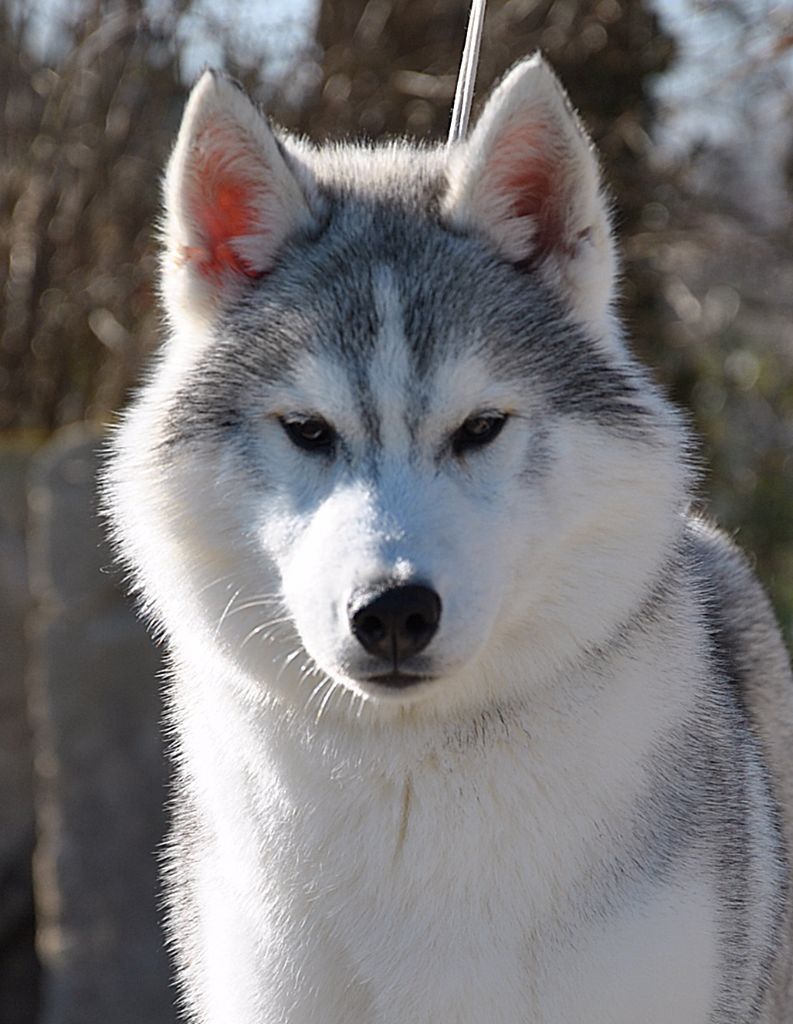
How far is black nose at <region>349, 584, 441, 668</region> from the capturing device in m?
2.18

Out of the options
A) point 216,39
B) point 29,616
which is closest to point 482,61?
point 216,39

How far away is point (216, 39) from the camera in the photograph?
20.0 ft

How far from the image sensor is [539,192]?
2652mm

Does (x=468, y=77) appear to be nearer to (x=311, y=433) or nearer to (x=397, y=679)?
(x=311, y=433)

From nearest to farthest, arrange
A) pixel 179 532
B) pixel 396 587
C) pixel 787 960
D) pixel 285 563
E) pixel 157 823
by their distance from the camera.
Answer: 1. pixel 396 587
2. pixel 285 563
3. pixel 179 532
4. pixel 787 960
5. pixel 157 823

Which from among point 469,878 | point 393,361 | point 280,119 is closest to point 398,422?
point 393,361

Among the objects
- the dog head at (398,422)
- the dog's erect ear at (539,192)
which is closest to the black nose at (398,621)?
the dog head at (398,422)

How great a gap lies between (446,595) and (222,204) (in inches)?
36.7

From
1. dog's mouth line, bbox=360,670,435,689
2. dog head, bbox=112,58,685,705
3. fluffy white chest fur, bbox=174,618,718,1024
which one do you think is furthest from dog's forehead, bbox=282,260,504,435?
fluffy white chest fur, bbox=174,618,718,1024

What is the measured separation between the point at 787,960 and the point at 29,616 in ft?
12.8

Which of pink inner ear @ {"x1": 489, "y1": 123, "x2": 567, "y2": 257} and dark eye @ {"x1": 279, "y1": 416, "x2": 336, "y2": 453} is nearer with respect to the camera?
dark eye @ {"x1": 279, "y1": 416, "x2": 336, "y2": 453}

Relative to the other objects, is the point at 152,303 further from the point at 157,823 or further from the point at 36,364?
the point at 157,823

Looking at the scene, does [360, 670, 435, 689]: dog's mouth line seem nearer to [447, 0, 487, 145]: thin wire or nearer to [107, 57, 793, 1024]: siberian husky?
[107, 57, 793, 1024]: siberian husky

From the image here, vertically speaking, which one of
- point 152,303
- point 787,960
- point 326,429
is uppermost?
point 326,429
